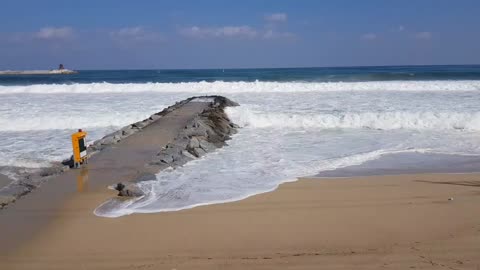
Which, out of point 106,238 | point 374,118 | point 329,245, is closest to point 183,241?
point 106,238

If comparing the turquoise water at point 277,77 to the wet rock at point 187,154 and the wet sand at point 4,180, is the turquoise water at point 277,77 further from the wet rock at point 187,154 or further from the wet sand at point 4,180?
the wet sand at point 4,180

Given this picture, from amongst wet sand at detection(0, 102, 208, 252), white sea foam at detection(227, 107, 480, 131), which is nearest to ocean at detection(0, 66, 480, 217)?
white sea foam at detection(227, 107, 480, 131)

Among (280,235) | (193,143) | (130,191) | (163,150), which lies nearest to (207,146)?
(193,143)

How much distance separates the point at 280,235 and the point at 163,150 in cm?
489

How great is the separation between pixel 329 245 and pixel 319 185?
2359 mm

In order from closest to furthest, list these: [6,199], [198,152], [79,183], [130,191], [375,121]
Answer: [6,199] < [130,191] < [79,183] < [198,152] < [375,121]

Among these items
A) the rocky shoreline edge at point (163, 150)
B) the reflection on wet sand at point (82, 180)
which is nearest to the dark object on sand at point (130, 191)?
the rocky shoreline edge at point (163, 150)

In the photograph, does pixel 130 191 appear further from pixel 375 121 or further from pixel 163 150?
pixel 375 121

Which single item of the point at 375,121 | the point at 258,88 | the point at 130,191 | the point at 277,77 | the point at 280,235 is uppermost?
the point at 277,77

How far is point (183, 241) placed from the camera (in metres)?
4.46

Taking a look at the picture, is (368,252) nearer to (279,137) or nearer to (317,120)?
(279,137)

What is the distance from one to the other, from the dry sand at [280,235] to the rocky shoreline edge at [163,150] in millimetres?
850

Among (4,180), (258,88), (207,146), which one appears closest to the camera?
(4,180)

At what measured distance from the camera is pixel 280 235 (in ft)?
15.0
